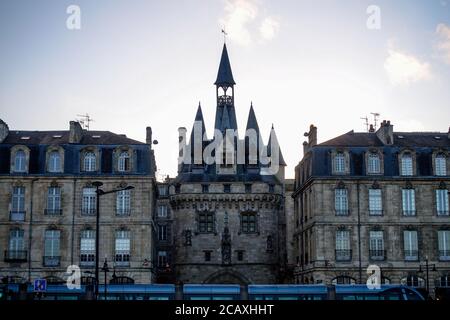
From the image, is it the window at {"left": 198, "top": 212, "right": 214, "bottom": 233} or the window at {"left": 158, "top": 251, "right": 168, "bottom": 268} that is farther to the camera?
the window at {"left": 158, "top": 251, "right": 168, "bottom": 268}

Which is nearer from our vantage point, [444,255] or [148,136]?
[444,255]

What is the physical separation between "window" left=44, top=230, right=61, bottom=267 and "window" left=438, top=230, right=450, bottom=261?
88.0 feet

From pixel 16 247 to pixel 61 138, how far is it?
8.89 meters

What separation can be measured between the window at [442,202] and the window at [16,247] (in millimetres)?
29356

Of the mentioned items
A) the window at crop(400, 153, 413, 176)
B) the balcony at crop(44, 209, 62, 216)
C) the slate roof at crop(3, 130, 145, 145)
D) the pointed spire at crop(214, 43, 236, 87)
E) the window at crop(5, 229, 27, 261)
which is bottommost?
the window at crop(5, 229, 27, 261)

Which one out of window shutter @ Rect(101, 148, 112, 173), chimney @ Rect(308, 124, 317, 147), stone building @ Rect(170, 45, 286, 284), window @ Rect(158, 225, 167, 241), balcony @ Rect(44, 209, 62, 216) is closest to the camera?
balcony @ Rect(44, 209, 62, 216)

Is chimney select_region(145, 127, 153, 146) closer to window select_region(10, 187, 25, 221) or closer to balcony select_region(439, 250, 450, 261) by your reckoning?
window select_region(10, 187, 25, 221)

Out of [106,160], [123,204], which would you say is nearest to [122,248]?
[123,204]

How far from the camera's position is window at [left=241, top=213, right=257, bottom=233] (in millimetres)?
65750

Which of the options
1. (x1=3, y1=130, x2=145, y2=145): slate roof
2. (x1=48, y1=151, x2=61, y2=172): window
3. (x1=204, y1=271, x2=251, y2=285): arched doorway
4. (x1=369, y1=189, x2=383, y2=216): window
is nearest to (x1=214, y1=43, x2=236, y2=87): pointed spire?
(x1=204, y1=271, x2=251, y2=285): arched doorway

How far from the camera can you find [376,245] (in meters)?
52.3

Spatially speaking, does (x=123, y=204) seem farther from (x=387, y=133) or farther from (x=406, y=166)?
(x=406, y=166)

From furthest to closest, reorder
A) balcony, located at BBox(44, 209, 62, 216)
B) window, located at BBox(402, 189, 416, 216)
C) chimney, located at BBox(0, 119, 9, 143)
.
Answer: chimney, located at BBox(0, 119, 9, 143) → window, located at BBox(402, 189, 416, 216) → balcony, located at BBox(44, 209, 62, 216)
